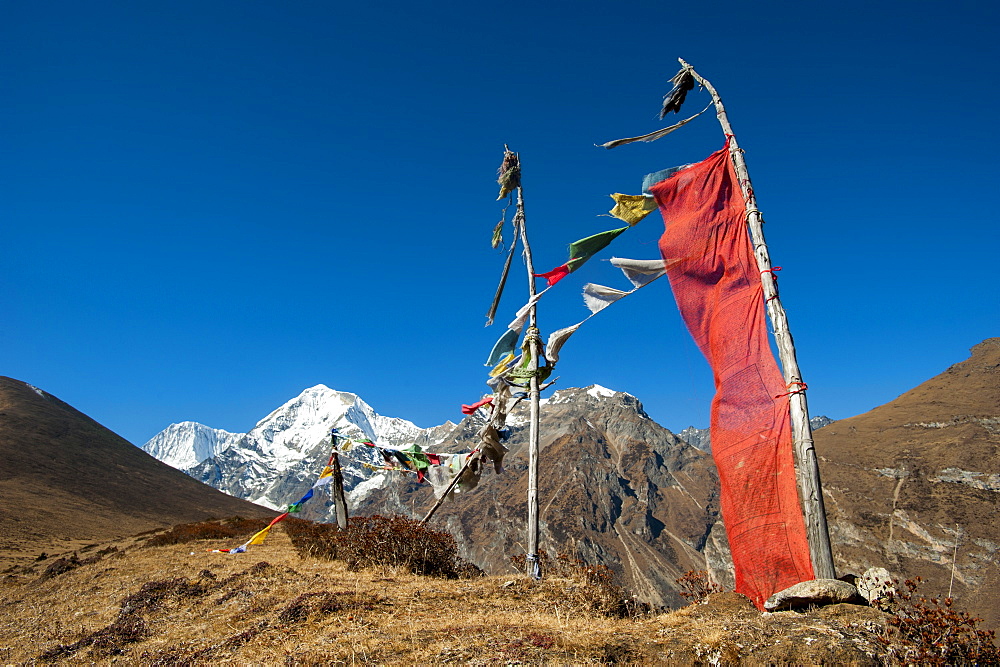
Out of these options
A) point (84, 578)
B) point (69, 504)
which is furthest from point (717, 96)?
point (69, 504)

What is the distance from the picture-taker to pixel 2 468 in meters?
57.3

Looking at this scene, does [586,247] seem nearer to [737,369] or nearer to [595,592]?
[737,369]

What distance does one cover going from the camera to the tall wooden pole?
10.8m

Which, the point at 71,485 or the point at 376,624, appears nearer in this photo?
the point at 376,624

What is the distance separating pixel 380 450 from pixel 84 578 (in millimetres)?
9230

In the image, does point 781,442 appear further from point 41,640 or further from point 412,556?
point 41,640

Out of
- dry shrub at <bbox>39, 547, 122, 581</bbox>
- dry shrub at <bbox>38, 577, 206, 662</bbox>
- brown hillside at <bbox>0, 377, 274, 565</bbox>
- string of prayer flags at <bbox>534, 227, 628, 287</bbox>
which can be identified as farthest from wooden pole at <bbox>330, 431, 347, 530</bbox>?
brown hillside at <bbox>0, 377, 274, 565</bbox>

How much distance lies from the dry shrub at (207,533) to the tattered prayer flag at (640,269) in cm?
2007

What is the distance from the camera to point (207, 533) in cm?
2175

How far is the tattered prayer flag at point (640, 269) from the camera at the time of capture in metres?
8.20

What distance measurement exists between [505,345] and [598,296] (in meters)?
3.97

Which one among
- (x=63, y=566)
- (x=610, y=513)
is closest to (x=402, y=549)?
(x=63, y=566)

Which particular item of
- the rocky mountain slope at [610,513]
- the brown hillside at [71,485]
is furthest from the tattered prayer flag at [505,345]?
the rocky mountain slope at [610,513]

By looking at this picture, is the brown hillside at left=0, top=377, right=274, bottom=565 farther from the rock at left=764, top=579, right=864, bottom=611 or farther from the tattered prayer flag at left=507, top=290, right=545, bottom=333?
the rock at left=764, top=579, right=864, bottom=611
